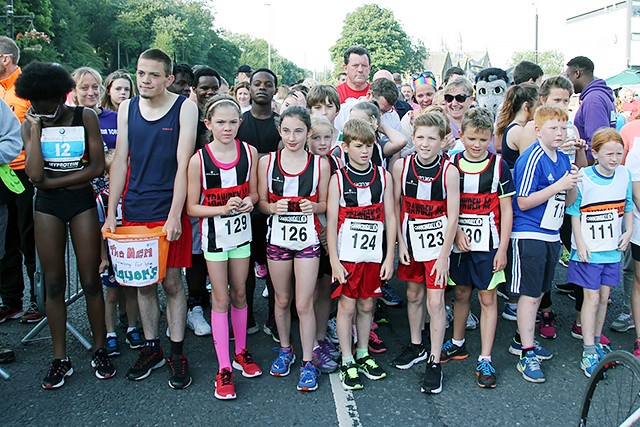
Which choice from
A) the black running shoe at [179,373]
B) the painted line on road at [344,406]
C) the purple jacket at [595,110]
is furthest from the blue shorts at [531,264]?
the black running shoe at [179,373]

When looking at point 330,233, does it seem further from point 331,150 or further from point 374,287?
point 331,150

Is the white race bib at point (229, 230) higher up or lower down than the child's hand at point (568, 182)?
lower down

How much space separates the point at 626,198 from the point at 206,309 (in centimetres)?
380

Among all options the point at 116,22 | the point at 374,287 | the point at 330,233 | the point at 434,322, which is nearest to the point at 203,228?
the point at 330,233

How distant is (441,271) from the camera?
12.2ft

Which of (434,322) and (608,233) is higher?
(608,233)

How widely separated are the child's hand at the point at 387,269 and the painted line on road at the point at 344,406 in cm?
82

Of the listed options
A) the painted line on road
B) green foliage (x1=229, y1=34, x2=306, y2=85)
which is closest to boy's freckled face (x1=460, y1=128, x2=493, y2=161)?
the painted line on road

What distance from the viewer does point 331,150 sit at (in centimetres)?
443

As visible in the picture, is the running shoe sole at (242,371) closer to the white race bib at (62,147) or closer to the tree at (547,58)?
the white race bib at (62,147)

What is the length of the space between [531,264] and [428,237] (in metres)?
0.79

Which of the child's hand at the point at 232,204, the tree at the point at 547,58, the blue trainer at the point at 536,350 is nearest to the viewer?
the child's hand at the point at 232,204

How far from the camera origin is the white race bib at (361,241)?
3.68 meters

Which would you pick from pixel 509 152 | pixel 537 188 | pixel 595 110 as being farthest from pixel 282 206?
pixel 595 110
